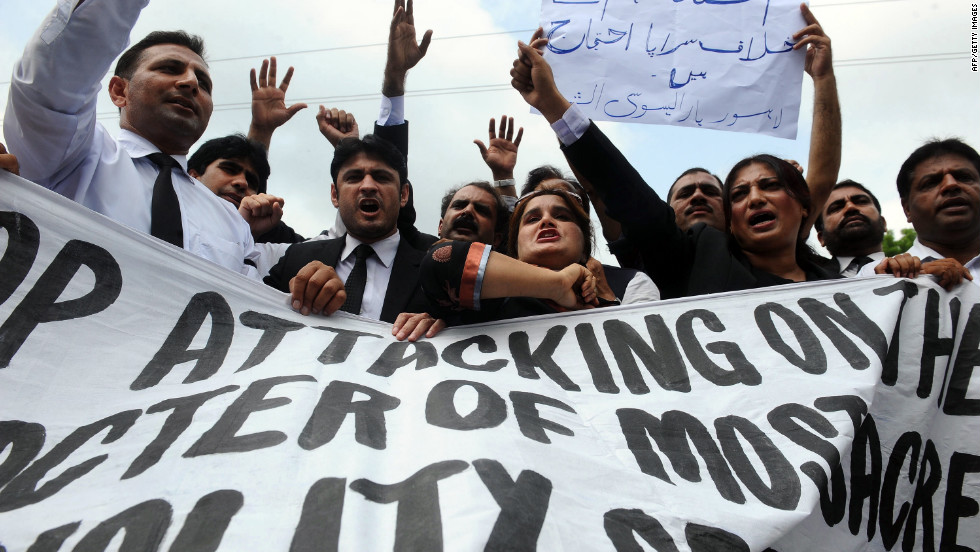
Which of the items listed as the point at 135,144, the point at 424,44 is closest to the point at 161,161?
the point at 135,144

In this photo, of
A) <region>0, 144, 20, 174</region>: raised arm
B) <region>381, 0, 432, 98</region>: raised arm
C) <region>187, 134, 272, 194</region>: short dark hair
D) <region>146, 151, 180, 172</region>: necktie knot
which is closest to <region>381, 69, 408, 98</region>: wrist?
<region>381, 0, 432, 98</region>: raised arm

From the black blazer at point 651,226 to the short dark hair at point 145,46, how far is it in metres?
1.72

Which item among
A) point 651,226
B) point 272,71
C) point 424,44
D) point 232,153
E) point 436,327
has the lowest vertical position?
point 436,327

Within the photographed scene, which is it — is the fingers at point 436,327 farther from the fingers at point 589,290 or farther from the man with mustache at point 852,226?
the man with mustache at point 852,226

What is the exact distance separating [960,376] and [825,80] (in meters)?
1.55

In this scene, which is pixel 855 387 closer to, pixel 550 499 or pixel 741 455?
pixel 741 455

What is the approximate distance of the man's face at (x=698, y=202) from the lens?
12.8 feet

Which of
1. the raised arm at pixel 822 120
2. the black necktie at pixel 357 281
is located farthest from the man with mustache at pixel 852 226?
the black necktie at pixel 357 281

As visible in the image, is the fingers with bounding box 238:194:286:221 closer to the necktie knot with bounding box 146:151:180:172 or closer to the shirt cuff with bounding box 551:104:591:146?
the necktie knot with bounding box 146:151:180:172

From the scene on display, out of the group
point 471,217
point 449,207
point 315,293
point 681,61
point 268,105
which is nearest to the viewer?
point 315,293

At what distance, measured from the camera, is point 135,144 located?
2871 mm

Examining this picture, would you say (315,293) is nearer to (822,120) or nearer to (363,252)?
(363,252)

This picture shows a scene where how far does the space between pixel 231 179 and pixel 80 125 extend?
5.68 feet

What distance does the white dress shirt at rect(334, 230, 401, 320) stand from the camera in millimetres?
3025
